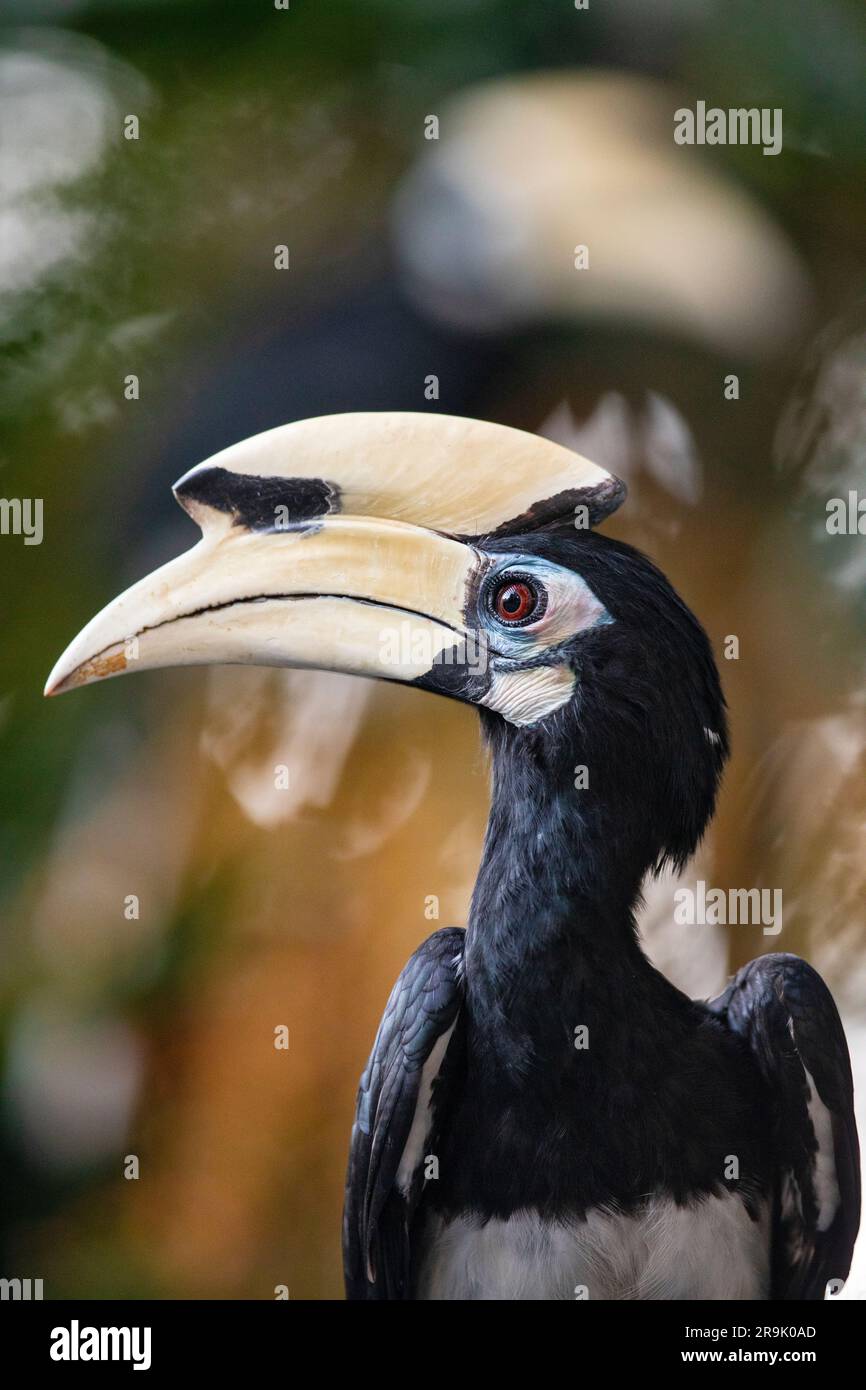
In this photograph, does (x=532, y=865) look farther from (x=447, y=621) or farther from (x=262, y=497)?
(x=262, y=497)

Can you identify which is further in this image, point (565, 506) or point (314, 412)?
point (314, 412)

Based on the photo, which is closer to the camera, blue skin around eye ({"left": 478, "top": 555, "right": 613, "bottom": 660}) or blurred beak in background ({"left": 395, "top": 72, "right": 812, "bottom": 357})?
blue skin around eye ({"left": 478, "top": 555, "right": 613, "bottom": 660})

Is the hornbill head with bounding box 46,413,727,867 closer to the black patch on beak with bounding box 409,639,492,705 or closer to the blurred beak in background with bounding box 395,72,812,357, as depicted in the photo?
the black patch on beak with bounding box 409,639,492,705

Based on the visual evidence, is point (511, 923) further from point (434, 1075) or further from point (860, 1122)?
point (860, 1122)

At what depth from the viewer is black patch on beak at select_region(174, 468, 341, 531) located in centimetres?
178

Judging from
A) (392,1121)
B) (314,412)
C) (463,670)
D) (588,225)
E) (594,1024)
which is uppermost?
(588,225)

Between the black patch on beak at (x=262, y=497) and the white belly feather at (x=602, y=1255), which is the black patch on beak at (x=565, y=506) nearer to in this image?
the black patch on beak at (x=262, y=497)

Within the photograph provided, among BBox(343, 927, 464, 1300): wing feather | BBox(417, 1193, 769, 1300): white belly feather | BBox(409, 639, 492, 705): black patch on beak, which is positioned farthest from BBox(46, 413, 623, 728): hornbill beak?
BBox(417, 1193, 769, 1300): white belly feather

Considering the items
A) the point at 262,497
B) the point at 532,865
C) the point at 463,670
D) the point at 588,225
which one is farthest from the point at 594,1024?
the point at 588,225

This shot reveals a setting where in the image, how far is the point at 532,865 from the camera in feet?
5.80

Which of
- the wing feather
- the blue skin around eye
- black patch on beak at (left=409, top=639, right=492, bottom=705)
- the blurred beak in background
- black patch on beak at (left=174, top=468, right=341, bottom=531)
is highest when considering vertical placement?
the blurred beak in background

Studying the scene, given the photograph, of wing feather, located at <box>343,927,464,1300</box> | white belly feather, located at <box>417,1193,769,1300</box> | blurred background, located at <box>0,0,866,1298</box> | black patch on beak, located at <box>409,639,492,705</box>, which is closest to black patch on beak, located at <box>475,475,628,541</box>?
black patch on beak, located at <box>409,639,492,705</box>

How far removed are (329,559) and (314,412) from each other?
18.0 inches

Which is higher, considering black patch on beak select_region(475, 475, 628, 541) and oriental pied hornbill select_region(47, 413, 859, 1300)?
black patch on beak select_region(475, 475, 628, 541)
